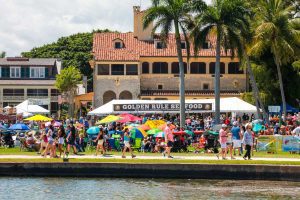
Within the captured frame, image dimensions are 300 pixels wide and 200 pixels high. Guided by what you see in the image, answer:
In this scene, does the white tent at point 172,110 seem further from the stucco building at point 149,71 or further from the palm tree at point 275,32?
the stucco building at point 149,71

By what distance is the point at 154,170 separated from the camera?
123 ft

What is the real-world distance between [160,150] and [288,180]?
32.2 feet

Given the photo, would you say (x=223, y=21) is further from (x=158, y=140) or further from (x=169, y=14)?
(x=158, y=140)

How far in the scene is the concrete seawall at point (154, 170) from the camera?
120ft

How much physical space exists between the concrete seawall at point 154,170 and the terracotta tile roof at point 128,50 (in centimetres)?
5140

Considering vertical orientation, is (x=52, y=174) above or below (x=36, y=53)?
below

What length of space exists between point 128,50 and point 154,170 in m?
53.6

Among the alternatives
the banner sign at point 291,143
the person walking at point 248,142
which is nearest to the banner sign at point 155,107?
the banner sign at point 291,143

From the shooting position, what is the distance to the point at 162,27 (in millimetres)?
59188

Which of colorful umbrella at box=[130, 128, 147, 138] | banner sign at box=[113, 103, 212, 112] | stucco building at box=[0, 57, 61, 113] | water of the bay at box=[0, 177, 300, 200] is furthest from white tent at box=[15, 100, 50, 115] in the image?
stucco building at box=[0, 57, 61, 113]

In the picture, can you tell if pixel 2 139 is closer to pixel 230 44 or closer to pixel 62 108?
pixel 230 44

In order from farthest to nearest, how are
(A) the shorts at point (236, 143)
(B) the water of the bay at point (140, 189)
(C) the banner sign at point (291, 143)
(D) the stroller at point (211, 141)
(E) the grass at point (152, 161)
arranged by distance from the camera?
1. (D) the stroller at point (211, 141)
2. (C) the banner sign at point (291, 143)
3. (A) the shorts at point (236, 143)
4. (E) the grass at point (152, 161)
5. (B) the water of the bay at point (140, 189)

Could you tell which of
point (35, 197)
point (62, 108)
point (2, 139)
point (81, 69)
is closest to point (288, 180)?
point (35, 197)

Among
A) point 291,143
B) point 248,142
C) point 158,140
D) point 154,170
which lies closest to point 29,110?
point 158,140
